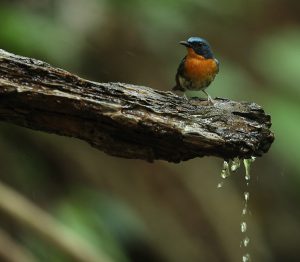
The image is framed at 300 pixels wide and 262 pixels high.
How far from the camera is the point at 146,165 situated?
6848mm

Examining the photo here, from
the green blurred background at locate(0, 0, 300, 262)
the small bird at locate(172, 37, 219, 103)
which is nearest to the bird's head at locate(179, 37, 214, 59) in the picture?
the small bird at locate(172, 37, 219, 103)

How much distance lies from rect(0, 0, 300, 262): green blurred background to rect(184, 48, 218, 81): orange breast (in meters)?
1.87

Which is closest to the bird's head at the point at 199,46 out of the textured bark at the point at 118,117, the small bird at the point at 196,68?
the small bird at the point at 196,68

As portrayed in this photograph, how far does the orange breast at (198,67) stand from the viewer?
136 inches

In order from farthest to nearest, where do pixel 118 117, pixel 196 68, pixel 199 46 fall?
pixel 199 46, pixel 196 68, pixel 118 117

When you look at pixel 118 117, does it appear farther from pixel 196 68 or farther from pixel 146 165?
pixel 146 165

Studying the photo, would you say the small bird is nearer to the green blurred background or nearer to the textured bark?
the textured bark

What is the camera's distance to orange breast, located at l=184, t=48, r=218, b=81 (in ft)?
11.3

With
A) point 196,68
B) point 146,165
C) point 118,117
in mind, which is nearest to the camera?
point 118,117

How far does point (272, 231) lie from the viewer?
23.5ft

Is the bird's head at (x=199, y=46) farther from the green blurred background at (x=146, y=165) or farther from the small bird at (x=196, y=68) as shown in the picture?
the green blurred background at (x=146, y=165)

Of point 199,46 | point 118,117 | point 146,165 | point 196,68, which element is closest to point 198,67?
point 196,68

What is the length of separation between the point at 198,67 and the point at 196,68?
2cm

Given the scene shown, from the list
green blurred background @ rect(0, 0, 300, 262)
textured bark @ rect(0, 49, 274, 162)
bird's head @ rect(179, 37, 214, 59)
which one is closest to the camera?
textured bark @ rect(0, 49, 274, 162)
